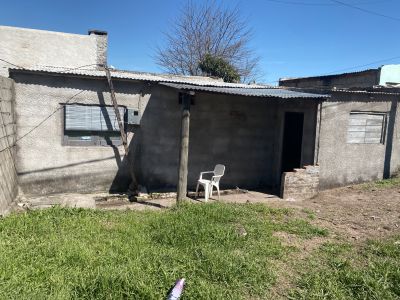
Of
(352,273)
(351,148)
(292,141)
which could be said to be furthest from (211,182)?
(352,273)

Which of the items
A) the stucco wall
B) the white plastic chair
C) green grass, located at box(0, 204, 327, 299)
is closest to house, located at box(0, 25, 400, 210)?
the stucco wall

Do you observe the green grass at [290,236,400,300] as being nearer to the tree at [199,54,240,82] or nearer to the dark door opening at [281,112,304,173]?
the dark door opening at [281,112,304,173]

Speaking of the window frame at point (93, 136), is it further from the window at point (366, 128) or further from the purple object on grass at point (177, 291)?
the window at point (366, 128)

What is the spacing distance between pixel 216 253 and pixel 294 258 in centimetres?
125

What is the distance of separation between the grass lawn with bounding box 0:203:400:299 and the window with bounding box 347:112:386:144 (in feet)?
16.5

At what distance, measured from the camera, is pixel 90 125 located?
29.8ft

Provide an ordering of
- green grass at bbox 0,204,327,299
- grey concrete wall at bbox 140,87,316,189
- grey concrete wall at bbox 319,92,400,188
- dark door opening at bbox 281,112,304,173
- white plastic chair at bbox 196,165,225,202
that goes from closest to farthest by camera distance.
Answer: green grass at bbox 0,204,327,299 < white plastic chair at bbox 196,165,225,202 < grey concrete wall at bbox 140,87,316,189 < grey concrete wall at bbox 319,92,400,188 < dark door opening at bbox 281,112,304,173

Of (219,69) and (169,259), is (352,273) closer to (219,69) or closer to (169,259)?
(169,259)

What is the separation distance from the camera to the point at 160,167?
9883mm

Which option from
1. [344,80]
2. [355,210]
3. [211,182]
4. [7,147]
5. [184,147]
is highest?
[344,80]

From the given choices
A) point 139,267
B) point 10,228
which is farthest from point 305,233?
point 10,228

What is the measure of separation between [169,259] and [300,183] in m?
5.72

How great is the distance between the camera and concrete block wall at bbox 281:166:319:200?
9.54 meters

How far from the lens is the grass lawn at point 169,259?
4.23m
